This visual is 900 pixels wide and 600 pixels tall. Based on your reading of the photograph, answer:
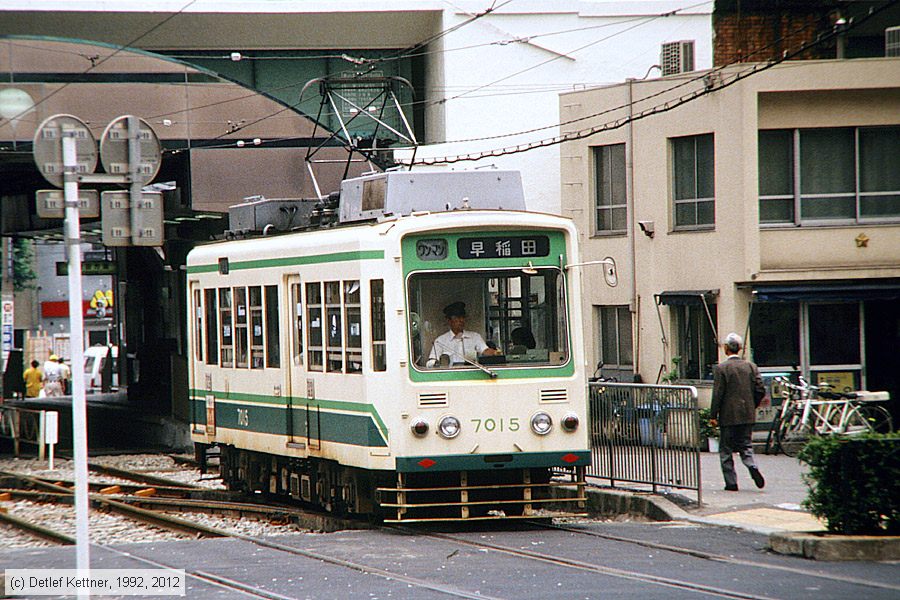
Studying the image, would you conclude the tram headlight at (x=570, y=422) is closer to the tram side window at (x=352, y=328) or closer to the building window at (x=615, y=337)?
the tram side window at (x=352, y=328)

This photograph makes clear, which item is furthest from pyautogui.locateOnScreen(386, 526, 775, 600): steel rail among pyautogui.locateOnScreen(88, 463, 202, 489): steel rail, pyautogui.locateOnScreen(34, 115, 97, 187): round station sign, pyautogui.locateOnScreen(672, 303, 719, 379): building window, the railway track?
pyautogui.locateOnScreen(672, 303, 719, 379): building window

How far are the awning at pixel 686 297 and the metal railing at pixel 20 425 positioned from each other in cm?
1342

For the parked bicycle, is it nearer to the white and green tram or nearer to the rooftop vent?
the white and green tram

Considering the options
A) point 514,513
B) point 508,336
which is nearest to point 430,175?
point 508,336

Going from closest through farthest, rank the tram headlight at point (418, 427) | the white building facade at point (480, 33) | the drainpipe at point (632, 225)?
the tram headlight at point (418, 427) → the drainpipe at point (632, 225) → the white building facade at point (480, 33)

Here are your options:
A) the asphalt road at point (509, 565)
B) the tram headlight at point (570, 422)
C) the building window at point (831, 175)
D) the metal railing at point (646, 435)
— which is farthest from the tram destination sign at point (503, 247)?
the building window at point (831, 175)

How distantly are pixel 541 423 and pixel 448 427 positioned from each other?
0.94m

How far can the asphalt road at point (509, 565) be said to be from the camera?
33.0ft

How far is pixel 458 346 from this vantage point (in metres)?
13.9

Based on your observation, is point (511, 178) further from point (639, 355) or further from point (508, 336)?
point (639, 355)

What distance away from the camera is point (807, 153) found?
2367cm

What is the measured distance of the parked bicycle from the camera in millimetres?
21281

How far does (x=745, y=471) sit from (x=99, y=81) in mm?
14939

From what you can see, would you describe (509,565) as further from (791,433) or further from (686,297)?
(686,297)
